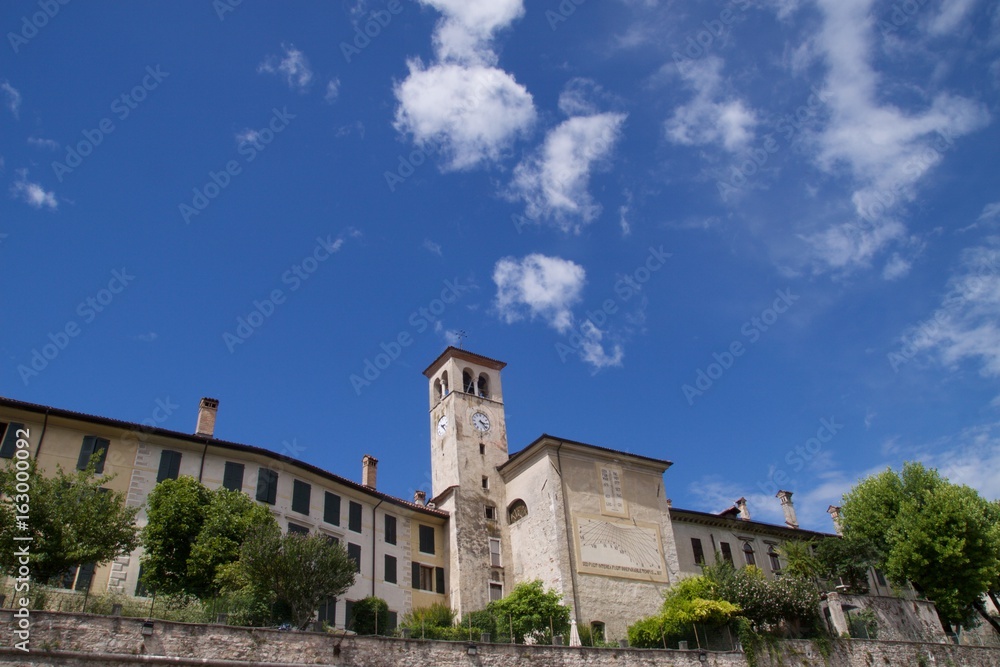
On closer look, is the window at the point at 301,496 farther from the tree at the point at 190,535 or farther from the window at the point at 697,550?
the window at the point at 697,550

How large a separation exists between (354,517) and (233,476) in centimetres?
608

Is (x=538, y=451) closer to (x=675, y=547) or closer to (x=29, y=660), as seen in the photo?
(x=675, y=547)

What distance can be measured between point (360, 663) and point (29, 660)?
7853 mm

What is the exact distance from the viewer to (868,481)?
42.8m

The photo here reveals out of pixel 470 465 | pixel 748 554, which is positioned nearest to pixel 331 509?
pixel 470 465

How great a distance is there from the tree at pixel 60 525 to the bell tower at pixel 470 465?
679 inches

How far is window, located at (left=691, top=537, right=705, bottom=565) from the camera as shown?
41.5 m

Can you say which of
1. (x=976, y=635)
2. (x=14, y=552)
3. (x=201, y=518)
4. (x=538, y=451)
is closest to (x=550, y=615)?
(x=538, y=451)

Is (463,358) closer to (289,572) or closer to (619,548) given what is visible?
(619,548)

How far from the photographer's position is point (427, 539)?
123ft

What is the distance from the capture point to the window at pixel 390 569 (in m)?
34.4

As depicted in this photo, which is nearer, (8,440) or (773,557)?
(8,440)

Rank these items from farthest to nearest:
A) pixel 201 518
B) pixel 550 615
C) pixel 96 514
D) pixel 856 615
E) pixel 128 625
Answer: pixel 856 615 < pixel 550 615 < pixel 201 518 < pixel 96 514 < pixel 128 625

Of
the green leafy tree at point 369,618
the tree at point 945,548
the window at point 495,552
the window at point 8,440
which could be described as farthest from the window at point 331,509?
the tree at point 945,548
